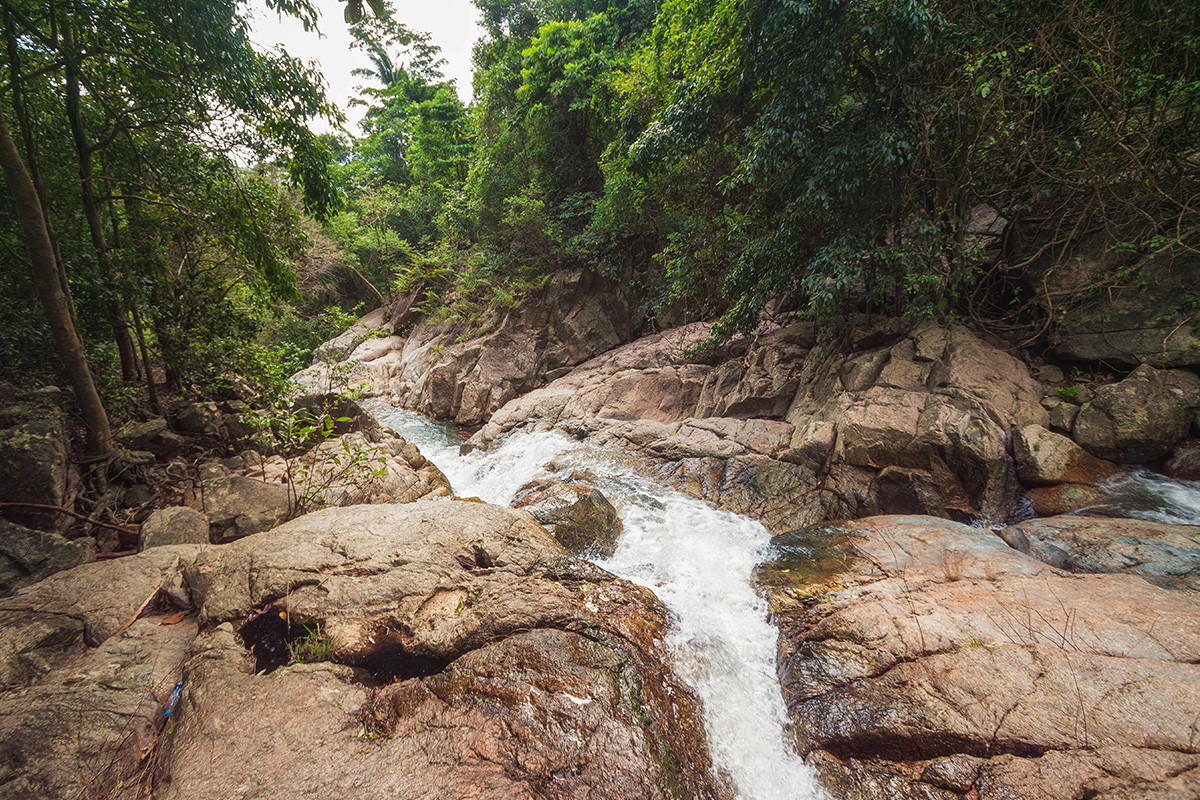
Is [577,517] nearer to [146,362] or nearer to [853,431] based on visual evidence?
[853,431]

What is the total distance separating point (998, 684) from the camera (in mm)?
2898

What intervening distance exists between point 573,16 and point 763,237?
44.6 ft

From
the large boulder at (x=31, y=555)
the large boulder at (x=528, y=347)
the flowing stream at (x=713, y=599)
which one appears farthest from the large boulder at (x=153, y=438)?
the large boulder at (x=528, y=347)

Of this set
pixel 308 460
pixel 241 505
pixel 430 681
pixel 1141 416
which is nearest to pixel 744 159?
pixel 1141 416

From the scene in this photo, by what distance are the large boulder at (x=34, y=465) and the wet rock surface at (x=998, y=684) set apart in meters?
7.06

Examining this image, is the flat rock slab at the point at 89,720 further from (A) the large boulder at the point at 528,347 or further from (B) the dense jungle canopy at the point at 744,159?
(A) the large boulder at the point at 528,347

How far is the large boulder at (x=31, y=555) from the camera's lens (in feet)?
11.4

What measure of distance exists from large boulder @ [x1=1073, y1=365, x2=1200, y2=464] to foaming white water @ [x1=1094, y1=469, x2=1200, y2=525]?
30cm

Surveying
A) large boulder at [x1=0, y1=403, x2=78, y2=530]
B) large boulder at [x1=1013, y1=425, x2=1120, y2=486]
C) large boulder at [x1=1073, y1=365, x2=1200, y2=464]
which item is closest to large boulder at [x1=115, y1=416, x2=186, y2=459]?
large boulder at [x1=0, y1=403, x2=78, y2=530]

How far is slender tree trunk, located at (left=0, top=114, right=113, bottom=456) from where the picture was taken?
12.6 feet

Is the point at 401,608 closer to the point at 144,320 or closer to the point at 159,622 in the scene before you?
the point at 159,622

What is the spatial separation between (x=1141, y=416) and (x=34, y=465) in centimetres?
1208

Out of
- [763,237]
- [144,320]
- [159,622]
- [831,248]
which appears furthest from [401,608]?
[763,237]

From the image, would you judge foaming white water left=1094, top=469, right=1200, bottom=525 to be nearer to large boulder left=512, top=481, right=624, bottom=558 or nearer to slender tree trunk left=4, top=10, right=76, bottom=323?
large boulder left=512, top=481, right=624, bottom=558
